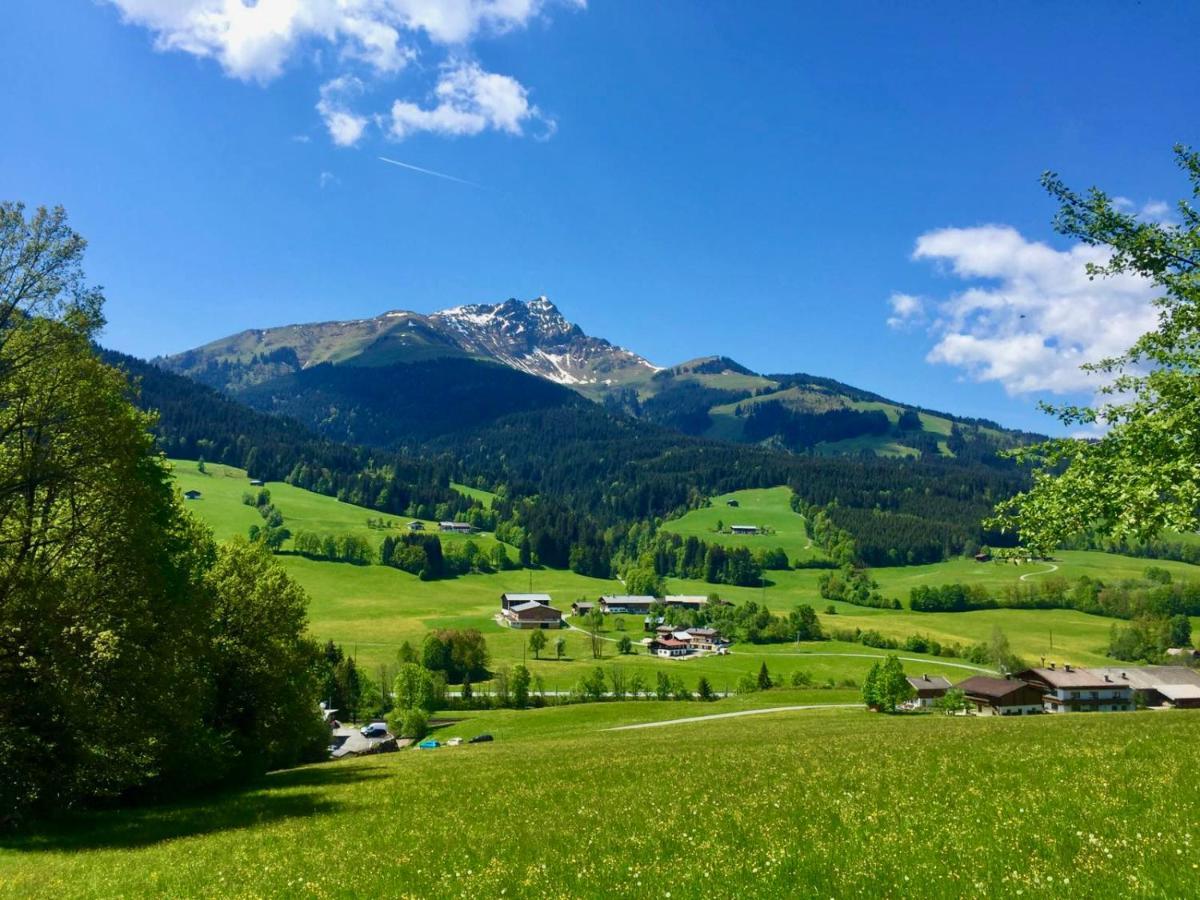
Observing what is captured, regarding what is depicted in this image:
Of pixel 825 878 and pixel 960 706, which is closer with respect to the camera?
pixel 825 878

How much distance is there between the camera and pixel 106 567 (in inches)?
989

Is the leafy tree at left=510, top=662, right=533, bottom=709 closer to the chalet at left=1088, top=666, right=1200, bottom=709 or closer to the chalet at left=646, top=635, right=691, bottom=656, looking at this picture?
the chalet at left=646, top=635, right=691, bottom=656

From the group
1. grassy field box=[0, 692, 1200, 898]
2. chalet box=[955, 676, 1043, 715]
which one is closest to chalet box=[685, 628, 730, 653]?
chalet box=[955, 676, 1043, 715]

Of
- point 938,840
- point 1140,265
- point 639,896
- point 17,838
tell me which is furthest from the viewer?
point 17,838

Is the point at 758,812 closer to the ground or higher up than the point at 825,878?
closer to the ground

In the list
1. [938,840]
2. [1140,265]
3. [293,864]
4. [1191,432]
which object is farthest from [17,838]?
[1140,265]

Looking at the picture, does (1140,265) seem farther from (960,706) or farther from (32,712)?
(960,706)

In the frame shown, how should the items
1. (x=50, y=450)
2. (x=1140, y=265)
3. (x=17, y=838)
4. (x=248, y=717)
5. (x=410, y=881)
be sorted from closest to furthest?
(x=410, y=881) → (x=1140, y=265) → (x=17, y=838) → (x=50, y=450) → (x=248, y=717)

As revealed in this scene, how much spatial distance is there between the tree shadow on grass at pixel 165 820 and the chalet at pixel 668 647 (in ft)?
511

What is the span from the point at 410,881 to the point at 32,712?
64.8ft

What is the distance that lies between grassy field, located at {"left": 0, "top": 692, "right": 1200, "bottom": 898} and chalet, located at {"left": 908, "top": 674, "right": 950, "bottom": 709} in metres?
94.6

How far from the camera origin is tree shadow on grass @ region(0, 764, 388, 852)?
21.0 metres

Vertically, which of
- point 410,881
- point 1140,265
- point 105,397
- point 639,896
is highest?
point 1140,265

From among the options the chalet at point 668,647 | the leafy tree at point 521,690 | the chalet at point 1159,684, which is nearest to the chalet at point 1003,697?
the chalet at point 1159,684
